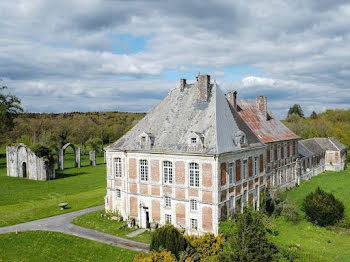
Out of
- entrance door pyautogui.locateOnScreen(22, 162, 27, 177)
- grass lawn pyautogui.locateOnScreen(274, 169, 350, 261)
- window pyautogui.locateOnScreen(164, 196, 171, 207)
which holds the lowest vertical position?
grass lawn pyautogui.locateOnScreen(274, 169, 350, 261)

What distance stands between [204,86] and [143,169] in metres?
10.1

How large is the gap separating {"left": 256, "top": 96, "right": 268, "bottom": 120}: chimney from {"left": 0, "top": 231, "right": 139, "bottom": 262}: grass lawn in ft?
88.1

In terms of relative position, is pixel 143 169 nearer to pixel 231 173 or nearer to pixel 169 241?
pixel 231 173

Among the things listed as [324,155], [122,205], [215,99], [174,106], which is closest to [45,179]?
[122,205]

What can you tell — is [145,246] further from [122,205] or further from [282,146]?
[282,146]

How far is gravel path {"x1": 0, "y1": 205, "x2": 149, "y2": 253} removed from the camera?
24.7 metres

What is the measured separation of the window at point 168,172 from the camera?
2662 centimetres

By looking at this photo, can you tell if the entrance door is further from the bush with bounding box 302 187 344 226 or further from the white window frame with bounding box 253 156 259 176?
the bush with bounding box 302 187 344 226

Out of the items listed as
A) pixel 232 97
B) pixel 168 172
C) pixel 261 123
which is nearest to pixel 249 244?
pixel 168 172

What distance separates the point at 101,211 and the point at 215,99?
17721 millimetres

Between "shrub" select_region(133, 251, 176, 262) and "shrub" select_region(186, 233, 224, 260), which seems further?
"shrub" select_region(186, 233, 224, 260)

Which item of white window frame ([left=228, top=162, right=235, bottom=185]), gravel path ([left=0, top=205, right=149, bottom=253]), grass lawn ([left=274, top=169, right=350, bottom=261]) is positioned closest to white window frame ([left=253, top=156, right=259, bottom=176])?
white window frame ([left=228, top=162, right=235, bottom=185])

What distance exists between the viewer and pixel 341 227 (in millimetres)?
28906

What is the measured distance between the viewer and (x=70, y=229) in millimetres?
28125
